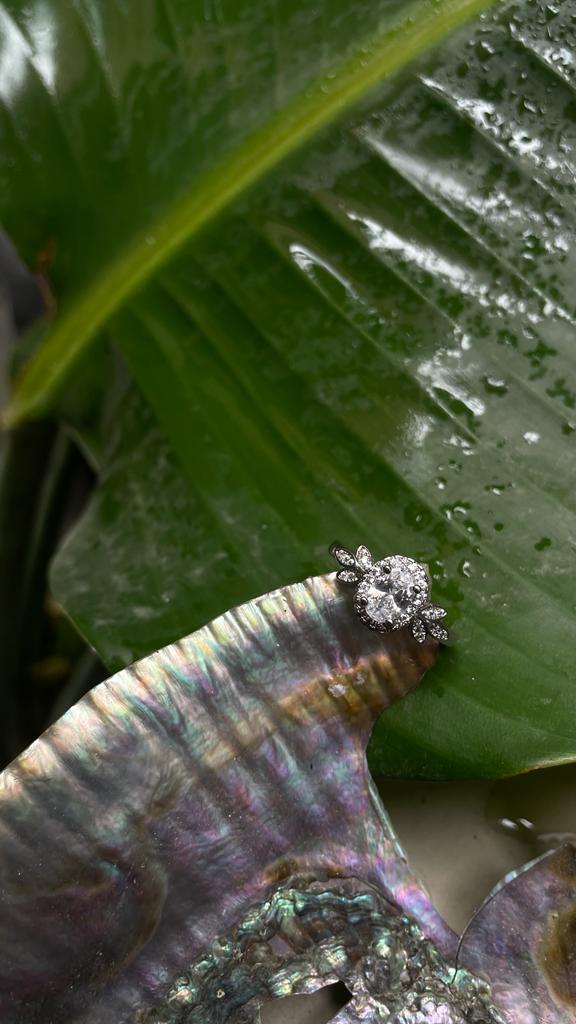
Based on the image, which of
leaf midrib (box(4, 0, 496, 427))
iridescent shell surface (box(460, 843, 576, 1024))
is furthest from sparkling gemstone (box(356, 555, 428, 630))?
leaf midrib (box(4, 0, 496, 427))

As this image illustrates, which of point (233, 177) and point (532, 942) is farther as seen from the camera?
point (233, 177)

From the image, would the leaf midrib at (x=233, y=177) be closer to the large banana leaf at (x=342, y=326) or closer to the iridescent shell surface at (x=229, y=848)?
the large banana leaf at (x=342, y=326)

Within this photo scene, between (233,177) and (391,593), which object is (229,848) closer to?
(391,593)

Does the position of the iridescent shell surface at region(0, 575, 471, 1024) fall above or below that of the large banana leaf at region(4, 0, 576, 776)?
below

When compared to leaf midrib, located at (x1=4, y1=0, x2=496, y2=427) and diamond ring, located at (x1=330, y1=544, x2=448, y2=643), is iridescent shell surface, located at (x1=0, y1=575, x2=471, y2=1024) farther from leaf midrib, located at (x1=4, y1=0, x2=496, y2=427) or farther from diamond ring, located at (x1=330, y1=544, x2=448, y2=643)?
leaf midrib, located at (x1=4, y1=0, x2=496, y2=427)

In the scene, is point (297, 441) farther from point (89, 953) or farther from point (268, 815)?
point (89, 953)

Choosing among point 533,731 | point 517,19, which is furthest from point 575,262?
point 533,731

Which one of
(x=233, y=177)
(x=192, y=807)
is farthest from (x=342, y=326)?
(x=192, y=807)
